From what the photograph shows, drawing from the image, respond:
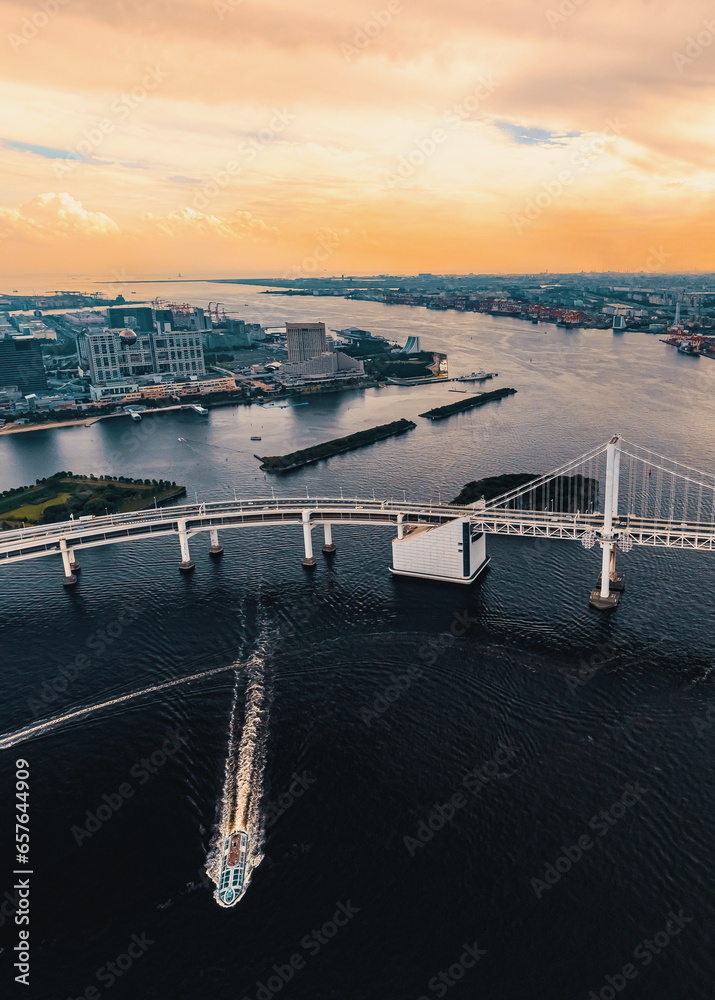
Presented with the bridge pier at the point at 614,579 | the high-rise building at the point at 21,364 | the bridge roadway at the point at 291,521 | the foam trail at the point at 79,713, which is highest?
the high-rise building at the point at 21,364

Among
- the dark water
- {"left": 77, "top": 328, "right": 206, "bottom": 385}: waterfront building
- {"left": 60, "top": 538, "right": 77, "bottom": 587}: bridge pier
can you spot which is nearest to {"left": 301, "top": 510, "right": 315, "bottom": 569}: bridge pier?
the dark water

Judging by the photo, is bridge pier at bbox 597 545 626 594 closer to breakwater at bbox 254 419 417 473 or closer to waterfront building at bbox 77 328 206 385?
breakwater at bbox 254 419 417 473

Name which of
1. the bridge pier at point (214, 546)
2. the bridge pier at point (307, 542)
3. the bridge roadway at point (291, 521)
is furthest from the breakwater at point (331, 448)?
the bridge pier at point (307, 542)

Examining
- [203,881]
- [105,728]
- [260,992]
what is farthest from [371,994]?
[105,728]

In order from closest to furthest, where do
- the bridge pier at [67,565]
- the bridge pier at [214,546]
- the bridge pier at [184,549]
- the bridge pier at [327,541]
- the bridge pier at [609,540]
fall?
the bridge pier at [609,540] < the bridge pier at [67,565] < the bridge pier at [184,549] < the bridge pier at [327,541] < the bridge pier at [214,546]

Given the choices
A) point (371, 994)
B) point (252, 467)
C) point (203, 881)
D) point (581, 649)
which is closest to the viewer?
point (371, 994)

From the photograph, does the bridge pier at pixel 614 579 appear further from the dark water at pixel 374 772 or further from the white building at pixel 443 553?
the white building at pixel 443 553

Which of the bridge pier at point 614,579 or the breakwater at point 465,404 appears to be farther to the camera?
the breakwater at point 465,404

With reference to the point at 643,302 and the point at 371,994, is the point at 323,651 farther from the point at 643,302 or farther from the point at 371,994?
the point at 643,302
